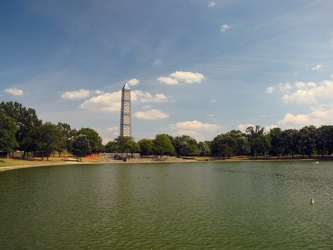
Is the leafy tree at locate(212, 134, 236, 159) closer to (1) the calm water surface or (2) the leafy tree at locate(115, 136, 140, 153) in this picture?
(2) the leafy tree at locate(115, 136, 140, 153)

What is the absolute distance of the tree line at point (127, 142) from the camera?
122 metres

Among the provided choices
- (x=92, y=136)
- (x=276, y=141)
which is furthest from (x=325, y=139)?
(x=92, y=136)

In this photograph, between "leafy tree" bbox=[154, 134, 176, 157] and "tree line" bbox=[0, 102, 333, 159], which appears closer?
"tree line" bbox=[0, 102, 333, 159]

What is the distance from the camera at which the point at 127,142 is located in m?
180

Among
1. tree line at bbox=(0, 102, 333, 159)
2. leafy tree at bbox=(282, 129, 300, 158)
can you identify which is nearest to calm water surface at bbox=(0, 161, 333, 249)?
tree line at bbox=(0, 102, 333, 159)

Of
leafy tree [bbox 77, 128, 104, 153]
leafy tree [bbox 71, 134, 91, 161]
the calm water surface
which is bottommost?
the calm water surface

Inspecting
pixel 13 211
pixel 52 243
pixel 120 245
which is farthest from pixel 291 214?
pixel 13 211

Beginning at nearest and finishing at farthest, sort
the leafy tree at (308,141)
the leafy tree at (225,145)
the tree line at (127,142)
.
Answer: the tree line at (127,142) → the leafy tree at (308,141) → the leafy tree at (225,145)

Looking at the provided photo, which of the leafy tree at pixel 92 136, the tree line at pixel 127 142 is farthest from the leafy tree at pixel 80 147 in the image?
the leafy tree at pixel 92 136

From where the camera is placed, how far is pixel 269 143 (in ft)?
573

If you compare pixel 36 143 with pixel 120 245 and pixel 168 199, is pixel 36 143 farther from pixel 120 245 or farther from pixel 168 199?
pixel 120 245

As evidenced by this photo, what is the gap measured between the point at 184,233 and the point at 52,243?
10.0 m

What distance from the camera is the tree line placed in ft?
399

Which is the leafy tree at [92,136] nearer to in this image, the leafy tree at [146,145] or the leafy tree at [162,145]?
the leafy tree at [146,145]
